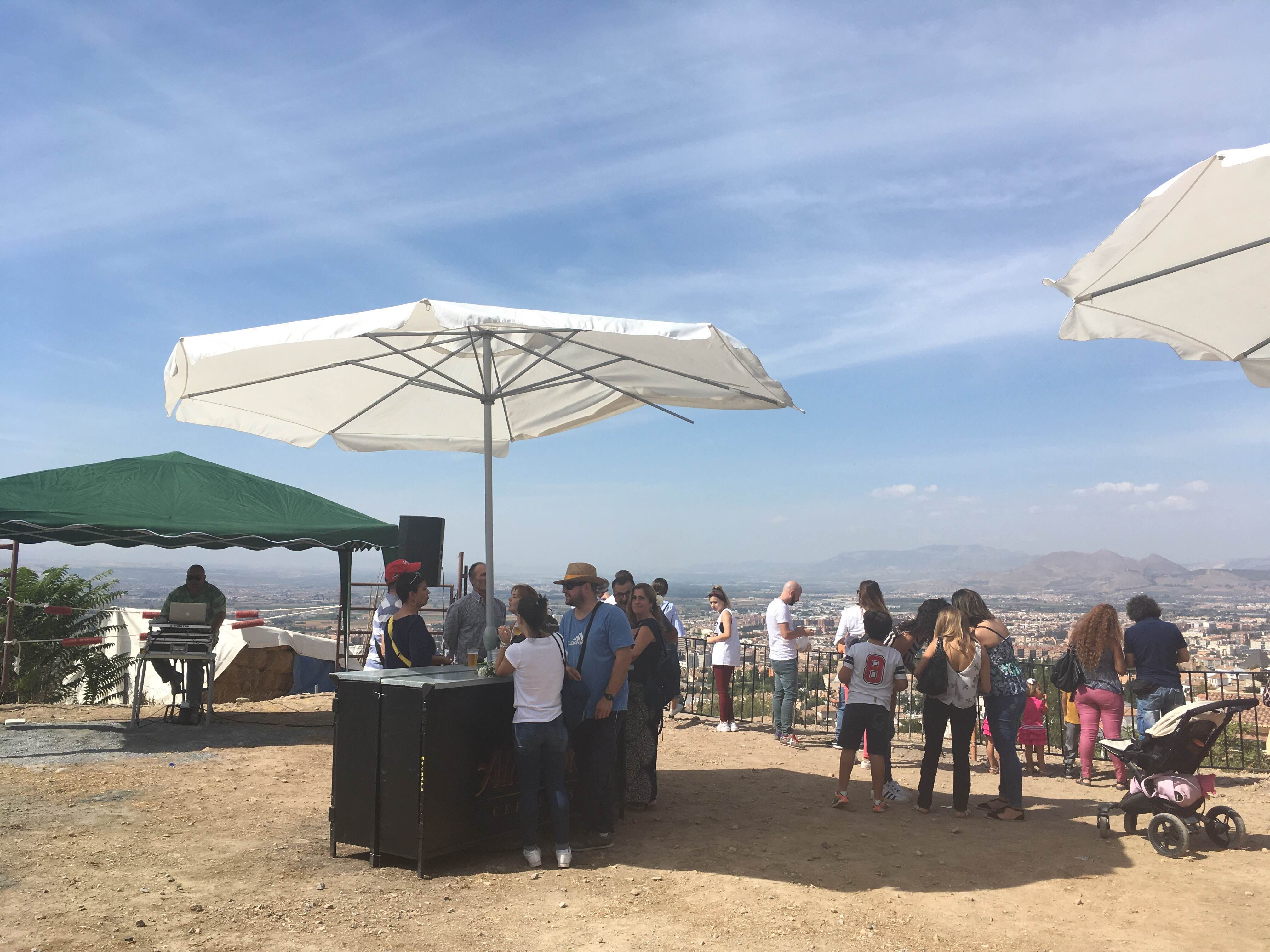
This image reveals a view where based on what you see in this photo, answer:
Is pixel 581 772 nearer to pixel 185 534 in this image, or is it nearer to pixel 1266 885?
pixel 1266 885

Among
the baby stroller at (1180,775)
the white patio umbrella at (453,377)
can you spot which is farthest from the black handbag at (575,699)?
the baby stroller at (1180,775)

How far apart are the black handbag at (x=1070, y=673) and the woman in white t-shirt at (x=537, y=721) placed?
5415mm

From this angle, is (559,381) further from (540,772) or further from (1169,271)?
(1169,271)

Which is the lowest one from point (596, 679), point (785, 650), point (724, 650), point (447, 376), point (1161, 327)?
point (724, 650)

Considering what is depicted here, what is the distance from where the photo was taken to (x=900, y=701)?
12.0 metres

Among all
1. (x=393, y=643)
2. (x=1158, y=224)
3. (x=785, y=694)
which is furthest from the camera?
(x=785, y=694)

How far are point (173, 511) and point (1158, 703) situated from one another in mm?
10691

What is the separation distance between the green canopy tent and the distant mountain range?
22.0ft

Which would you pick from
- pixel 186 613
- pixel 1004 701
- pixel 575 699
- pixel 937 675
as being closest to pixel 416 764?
pixel 575 699

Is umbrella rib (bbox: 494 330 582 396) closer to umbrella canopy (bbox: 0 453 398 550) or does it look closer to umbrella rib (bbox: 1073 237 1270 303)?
umbrella rib (bbox: 1073 237 1270 303)

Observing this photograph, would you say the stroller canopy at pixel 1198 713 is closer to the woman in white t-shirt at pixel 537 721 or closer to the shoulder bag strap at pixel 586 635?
the shoulder bag strap at pixel 586 635

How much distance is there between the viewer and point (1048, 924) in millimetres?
4590

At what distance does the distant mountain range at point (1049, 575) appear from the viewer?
39062 millimetres

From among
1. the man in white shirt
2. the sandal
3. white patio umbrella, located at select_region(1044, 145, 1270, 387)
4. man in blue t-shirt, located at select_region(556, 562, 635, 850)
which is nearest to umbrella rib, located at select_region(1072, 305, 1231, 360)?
white patio umbrella, located at select_region(1044, 145, 1270, 387)
